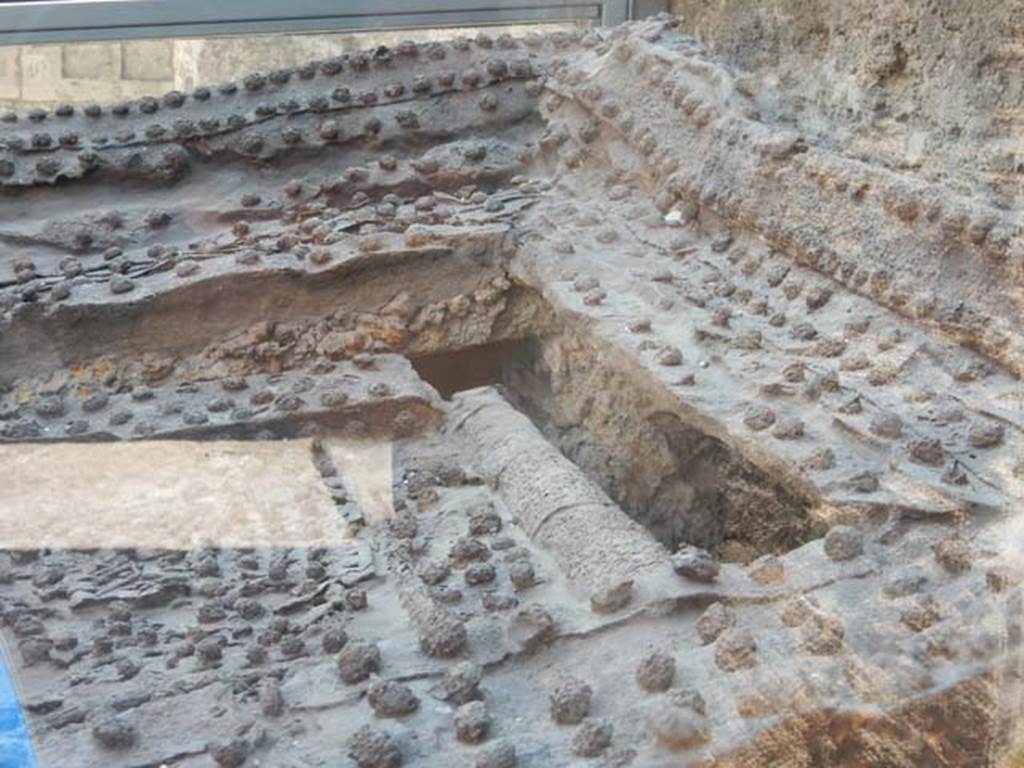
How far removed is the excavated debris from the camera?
1.82 m

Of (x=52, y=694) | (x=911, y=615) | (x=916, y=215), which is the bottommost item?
(x=52, y=694)

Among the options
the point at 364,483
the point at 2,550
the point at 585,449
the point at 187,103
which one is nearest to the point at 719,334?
the point at 585,449

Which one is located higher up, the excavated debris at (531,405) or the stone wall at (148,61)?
the stone wall at (148,61)

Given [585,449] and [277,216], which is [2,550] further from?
[277,216]

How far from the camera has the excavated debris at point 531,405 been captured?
1818mm

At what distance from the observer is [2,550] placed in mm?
2432

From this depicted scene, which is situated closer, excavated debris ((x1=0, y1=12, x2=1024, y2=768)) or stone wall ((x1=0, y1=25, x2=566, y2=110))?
excavated debris ((x1=0, y1=12, x2=1024, y2=768))

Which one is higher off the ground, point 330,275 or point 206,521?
point 330,275

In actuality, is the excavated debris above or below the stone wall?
below

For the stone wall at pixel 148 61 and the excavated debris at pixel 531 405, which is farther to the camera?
the stone wall at pixel 148 61

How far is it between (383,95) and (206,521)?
5.73 ft

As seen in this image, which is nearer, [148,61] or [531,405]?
[531,405]

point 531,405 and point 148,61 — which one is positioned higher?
point 148,61

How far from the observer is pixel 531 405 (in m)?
3.27
